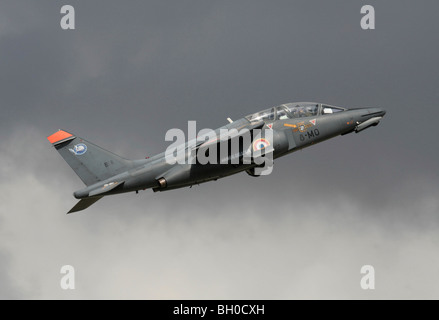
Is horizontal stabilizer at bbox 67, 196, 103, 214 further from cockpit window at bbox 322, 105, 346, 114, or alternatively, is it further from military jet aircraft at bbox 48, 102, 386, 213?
cockpit window at bbox 322, 105, 346, 114

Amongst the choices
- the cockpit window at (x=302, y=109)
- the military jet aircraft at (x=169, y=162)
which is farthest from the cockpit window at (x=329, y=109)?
the military jet aircraft at (x=169, y=162)

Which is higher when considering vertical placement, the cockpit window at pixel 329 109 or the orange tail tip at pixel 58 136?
the cockpit window at pixel 329 109

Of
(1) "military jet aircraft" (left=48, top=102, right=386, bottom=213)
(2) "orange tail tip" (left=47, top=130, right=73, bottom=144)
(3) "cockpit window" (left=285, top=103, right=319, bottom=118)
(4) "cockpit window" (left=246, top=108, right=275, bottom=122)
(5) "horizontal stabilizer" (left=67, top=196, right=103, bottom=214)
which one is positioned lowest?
(5) "horizontal stabilizer" (left=67, top=196, right=103, bottom=214)

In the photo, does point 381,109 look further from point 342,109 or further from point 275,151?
point 275,151

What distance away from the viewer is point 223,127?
141 ft

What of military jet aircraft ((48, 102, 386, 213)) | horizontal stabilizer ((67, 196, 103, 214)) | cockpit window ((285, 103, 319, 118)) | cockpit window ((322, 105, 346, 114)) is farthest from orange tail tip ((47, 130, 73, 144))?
cockpit window ((322, 105, 346, 114))

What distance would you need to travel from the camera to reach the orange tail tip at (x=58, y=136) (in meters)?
41.5

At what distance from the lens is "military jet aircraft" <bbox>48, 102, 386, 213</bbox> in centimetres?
4075

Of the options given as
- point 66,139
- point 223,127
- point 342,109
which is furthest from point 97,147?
point 342,109

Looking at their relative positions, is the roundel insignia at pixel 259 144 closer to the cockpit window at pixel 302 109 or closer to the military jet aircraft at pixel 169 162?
the military jet aircraft at pixel 169 162

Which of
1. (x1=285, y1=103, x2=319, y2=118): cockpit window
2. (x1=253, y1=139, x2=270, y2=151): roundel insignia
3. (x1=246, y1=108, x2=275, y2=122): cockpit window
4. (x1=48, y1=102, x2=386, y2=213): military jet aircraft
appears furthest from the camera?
(x1=285, y1=103, x2=319, y2=118): cockpit window

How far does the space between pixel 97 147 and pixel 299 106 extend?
12.7 meters

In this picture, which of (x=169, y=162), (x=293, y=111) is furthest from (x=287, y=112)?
(x=169, y=162)
